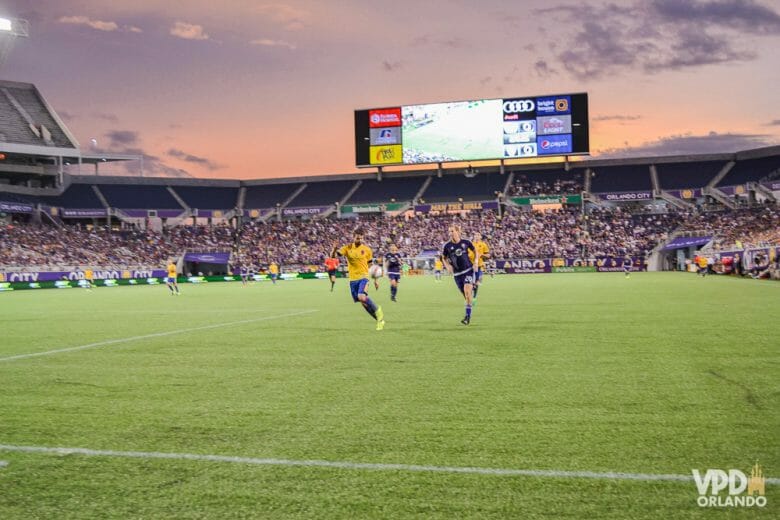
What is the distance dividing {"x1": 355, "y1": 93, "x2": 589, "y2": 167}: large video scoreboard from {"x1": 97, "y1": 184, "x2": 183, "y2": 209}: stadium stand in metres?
27.1

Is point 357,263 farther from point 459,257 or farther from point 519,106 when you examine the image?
point 519,106

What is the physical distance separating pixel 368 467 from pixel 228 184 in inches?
3450

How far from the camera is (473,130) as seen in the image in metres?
70.8

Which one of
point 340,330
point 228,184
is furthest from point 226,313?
point 228,184

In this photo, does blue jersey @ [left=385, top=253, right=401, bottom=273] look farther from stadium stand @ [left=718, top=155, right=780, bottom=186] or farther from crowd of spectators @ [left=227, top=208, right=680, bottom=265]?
stadium stand @ [left=718, top=155, right=780, bottom=186]

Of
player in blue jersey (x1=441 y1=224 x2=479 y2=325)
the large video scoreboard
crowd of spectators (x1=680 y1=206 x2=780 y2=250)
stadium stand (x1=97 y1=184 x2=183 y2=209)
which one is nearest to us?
player in blue jersey (x1=441 y1=224 x2=479 y2=325)

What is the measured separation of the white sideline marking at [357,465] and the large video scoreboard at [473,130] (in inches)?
2657

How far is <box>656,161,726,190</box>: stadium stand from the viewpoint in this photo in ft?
238

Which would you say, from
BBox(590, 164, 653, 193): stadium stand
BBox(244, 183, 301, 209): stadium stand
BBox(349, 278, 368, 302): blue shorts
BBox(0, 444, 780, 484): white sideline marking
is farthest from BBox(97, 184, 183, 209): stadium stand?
BBox(0, 444, 780, 484): white sideline marking

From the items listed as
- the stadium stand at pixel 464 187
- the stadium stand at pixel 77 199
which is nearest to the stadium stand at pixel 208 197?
the stadium stand at pixel 77 199

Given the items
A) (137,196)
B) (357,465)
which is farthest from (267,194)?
(357,465)

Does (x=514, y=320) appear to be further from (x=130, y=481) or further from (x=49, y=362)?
(x=130, y=481)

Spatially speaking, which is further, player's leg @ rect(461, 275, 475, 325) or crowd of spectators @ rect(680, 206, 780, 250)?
crowd of spectators @ rect(680, 206, 780, 250)

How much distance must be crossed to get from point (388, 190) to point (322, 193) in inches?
365
